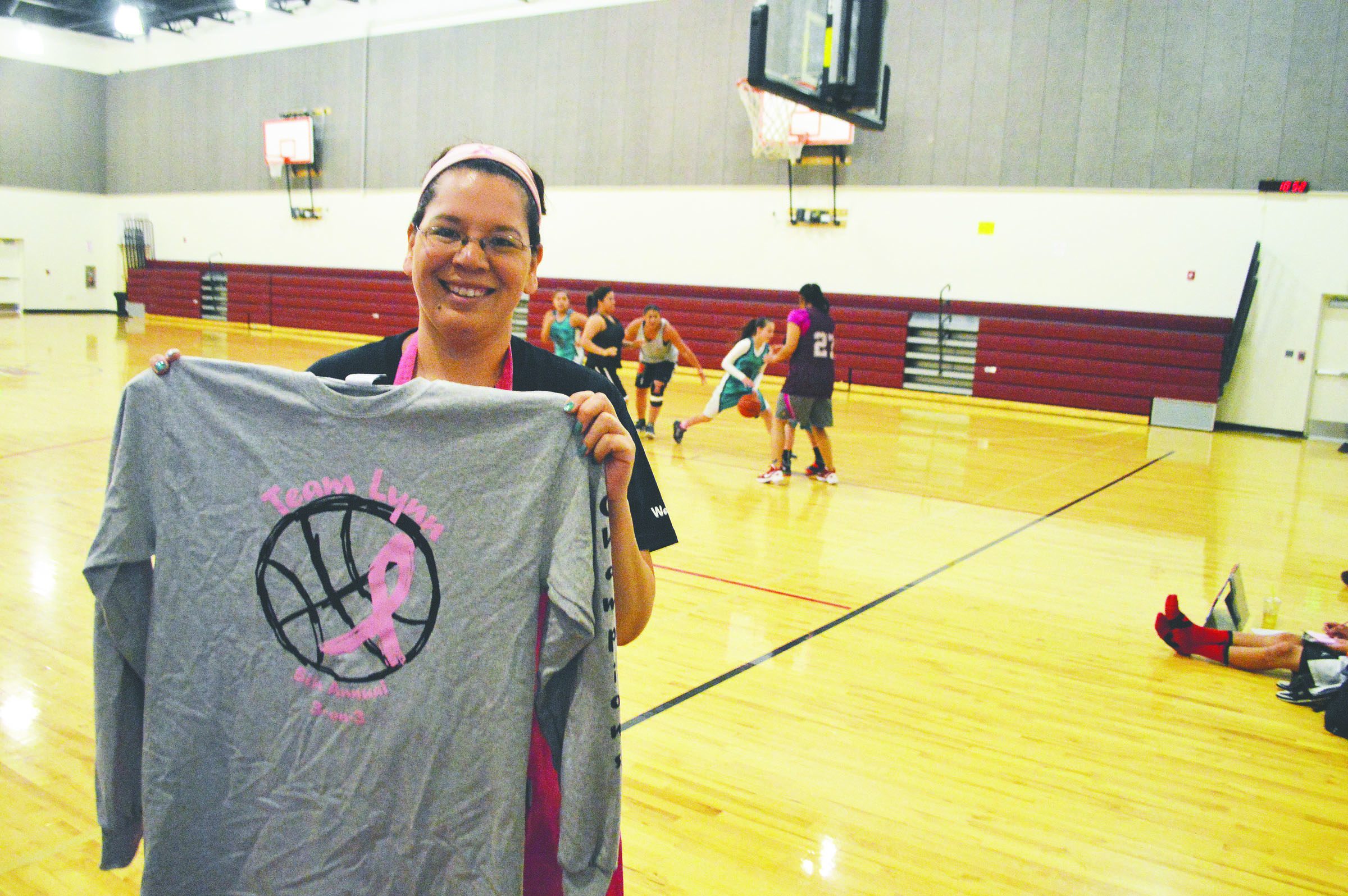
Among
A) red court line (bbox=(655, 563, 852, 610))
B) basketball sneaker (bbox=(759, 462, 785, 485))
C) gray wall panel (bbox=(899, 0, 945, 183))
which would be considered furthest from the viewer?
gray wall panel (bbox=(899, 0, 945, 183))

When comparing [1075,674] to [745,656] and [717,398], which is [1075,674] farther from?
[717,398]

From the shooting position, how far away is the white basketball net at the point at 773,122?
15.3 meters

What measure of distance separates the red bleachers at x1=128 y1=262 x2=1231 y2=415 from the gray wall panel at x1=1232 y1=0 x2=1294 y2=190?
2098mm

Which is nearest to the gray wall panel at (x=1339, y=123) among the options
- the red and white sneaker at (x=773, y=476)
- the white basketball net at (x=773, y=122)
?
the white basketball net at (x=773, y=122)

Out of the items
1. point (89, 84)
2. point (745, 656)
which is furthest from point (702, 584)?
point (89, 84)

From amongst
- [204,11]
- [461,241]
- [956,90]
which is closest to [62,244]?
[204,11]

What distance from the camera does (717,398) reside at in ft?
29.6

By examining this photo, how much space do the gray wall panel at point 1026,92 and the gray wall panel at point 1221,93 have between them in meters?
2.07

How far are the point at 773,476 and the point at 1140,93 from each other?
30.6ft

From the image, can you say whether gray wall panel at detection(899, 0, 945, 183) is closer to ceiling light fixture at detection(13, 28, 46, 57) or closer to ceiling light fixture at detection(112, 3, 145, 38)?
ceiling light fixture at detection(112, 3, 145, 38)

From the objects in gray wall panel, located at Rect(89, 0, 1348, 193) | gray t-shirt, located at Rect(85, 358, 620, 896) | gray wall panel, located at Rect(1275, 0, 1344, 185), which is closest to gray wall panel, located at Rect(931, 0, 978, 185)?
gray wall panel, located at Rect(89, 0, 1348, 193)

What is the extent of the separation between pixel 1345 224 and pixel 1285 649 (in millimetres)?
10946

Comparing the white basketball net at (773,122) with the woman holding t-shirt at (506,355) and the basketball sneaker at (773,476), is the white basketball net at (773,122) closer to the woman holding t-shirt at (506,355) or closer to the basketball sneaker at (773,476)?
the basketball sneaker at (773,476)

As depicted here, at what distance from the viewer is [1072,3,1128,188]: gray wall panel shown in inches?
535
